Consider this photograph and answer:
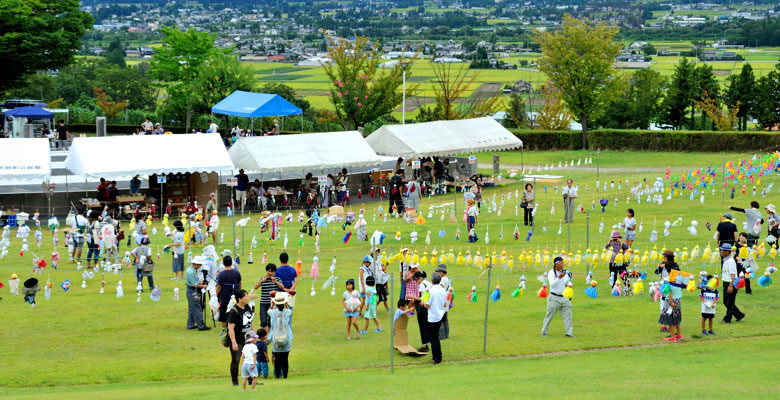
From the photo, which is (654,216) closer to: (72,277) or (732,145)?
(72,277)

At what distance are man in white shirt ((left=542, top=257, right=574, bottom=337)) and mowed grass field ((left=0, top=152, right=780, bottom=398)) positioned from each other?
36cm

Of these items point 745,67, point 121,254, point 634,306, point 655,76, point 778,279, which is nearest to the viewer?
point 634,306

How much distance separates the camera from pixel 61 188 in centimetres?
3547

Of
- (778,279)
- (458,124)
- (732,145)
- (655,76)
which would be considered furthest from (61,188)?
(655,76)

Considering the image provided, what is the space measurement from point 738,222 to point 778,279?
331 inches

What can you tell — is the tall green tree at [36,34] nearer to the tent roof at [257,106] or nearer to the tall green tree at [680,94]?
the tent roof at [257,106]

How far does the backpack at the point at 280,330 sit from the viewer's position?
49.6 feet

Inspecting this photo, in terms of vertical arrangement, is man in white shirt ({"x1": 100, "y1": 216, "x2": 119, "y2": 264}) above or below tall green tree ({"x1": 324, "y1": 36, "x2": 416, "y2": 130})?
below

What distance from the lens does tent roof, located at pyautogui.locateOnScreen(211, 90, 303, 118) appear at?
47.8 metres

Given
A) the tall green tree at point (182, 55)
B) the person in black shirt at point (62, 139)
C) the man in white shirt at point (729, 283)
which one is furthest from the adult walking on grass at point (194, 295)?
the tall green tree at point (182, 55)

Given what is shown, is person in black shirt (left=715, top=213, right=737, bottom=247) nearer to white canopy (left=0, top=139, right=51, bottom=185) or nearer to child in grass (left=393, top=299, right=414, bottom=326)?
child in grass (left=393, top=299, right=414, bottom=326)

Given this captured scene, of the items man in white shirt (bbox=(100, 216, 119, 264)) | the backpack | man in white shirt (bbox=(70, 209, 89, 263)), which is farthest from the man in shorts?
the backpack

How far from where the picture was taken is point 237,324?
1495 cm

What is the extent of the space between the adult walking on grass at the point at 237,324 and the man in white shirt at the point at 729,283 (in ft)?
30.3
